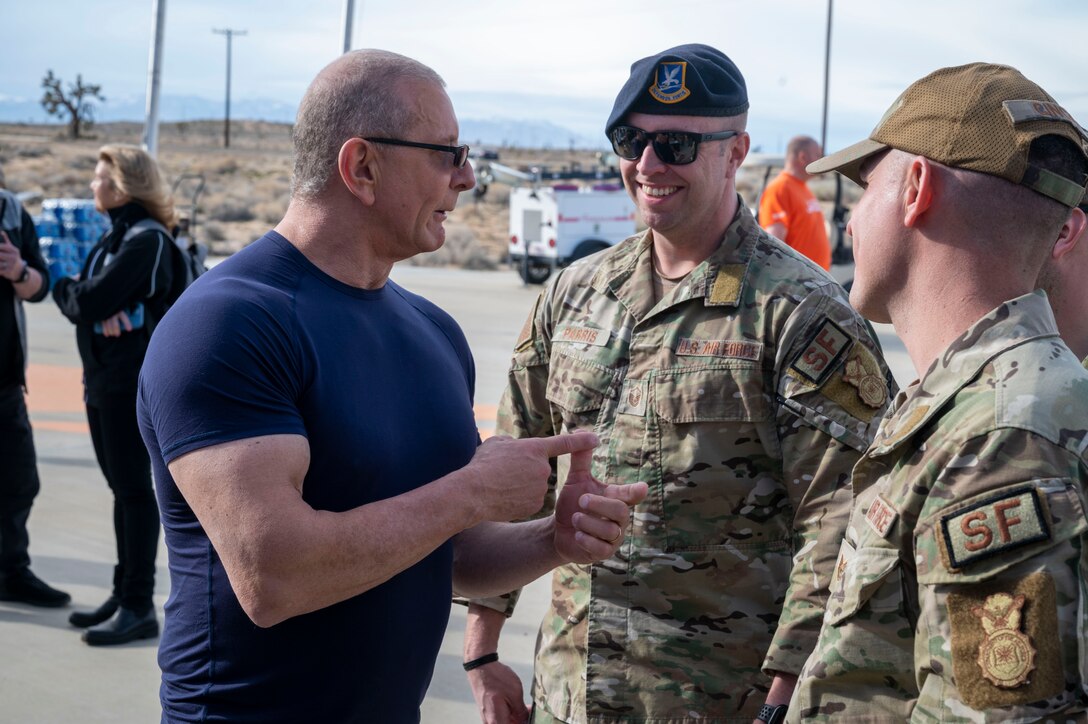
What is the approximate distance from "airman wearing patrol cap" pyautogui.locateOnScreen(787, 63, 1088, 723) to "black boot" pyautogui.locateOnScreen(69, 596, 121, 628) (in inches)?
160

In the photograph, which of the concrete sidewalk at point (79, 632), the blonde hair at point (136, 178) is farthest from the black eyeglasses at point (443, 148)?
the blonde hair at point (136, 178)

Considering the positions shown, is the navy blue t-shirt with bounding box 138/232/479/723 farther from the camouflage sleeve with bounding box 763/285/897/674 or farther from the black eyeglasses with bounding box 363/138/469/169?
the camouflage sleeve with bounding box 763/285/897/674

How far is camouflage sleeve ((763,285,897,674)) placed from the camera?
2.24 meters

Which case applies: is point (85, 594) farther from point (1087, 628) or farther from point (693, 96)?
point (1087, 628)

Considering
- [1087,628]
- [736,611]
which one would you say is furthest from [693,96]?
[1087,628]

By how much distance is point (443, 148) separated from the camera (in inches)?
86.2

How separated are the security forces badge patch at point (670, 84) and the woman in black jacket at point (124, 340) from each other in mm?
2829

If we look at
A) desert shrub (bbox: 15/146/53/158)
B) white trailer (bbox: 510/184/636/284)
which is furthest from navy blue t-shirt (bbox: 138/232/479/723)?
desert shrub (bbox: 15/146/53/158)

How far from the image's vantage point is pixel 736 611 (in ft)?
8.09

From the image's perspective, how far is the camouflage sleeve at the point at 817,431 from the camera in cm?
224

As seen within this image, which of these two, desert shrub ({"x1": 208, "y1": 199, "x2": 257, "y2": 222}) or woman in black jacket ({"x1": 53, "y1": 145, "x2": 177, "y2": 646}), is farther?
desert shrub ({"x1": 208, "y1": 199, "x2": 257, "y2": 222})

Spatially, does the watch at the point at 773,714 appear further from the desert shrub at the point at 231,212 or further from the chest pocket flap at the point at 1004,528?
the desert shrub at the point at 231,212

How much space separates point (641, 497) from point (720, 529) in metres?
0.31

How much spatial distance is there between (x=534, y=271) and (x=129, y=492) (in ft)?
50.0
